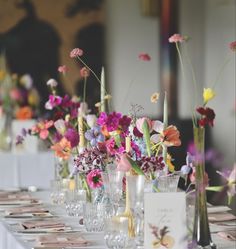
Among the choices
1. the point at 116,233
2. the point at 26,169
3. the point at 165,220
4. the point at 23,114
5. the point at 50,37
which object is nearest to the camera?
the point at 165,220

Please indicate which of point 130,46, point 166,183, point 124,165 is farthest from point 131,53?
point 124,165

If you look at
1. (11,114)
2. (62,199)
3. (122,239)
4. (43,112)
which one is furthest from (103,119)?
(43,112)

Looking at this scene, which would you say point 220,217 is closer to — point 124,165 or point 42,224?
point 42,224

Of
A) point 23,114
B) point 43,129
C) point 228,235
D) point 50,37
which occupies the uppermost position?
point 50,37

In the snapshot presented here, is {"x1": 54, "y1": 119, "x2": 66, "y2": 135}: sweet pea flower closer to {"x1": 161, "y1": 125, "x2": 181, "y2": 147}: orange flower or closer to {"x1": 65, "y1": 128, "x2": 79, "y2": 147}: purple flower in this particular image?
{"x1": 65, "y1": 128, "x2": 79, "y2": 147}: purple flower

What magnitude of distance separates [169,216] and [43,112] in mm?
5348

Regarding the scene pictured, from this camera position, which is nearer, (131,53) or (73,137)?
(73,137)

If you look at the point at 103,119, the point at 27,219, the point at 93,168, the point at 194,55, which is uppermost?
the point at 194,55

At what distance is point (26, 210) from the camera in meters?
3.33

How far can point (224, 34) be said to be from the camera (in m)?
7.61

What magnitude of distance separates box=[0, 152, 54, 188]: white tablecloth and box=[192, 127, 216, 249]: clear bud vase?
3.30m

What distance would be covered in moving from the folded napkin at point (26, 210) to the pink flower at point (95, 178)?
0.55 m

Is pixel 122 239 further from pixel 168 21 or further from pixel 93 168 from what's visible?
pixel 168 21

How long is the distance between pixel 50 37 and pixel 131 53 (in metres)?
0.83
